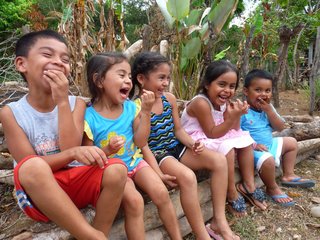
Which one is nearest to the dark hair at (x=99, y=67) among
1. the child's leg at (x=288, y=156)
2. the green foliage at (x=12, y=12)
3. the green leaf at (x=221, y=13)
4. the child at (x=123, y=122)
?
the child at (x=123, y=122)

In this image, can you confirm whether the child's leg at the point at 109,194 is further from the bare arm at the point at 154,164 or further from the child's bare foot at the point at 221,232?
the child's bare foot at the point at 221,232

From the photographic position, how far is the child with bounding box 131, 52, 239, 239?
1.94 m

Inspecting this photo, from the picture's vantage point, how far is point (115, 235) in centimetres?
178

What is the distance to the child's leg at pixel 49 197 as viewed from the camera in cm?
135

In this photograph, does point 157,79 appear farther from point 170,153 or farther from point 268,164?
point 268,164

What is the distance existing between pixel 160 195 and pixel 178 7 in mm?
3016

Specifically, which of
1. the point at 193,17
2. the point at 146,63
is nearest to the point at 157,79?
the point at 146,63

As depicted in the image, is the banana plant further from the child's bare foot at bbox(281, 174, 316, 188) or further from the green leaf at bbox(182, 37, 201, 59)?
the child's bare foot at bbox(281, 174, 316, 188)

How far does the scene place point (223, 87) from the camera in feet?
Result: 7.84

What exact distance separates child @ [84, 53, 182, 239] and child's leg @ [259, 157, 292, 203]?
3.24 feet

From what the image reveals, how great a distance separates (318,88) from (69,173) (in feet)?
17.7

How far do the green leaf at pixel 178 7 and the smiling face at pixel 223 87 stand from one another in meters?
2.07

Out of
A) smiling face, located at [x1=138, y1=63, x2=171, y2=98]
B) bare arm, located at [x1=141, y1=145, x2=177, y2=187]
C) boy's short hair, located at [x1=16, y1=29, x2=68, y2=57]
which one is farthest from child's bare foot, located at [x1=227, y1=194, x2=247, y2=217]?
boy's short hair, located at [x1=16, y1=29, x2=68, y2=57]

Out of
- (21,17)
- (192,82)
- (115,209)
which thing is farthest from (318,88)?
(21,17)
